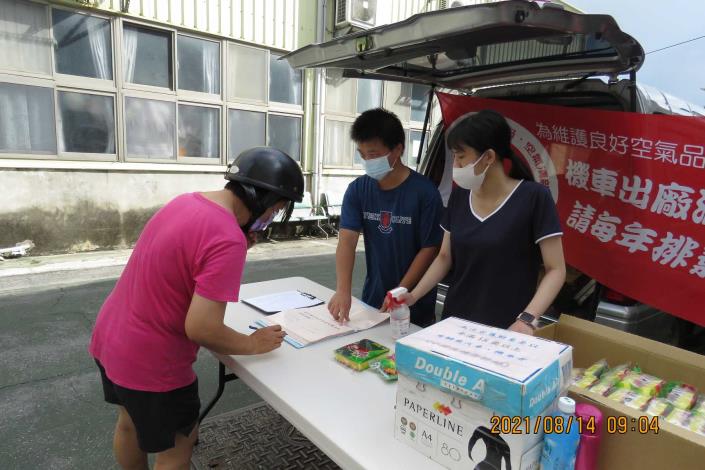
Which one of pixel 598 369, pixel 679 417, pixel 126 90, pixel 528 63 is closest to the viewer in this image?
pixel 679 417

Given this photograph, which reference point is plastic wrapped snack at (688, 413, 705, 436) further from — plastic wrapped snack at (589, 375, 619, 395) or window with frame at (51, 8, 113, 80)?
window with frame at (51, 8, 113, 80)

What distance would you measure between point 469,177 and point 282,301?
1128 mm

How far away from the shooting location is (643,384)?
1245mm

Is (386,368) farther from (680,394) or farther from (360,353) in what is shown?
(680,394)

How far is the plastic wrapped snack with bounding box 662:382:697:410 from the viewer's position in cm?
116

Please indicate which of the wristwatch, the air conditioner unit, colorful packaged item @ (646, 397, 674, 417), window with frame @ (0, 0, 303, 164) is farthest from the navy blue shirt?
the air conditioner unit

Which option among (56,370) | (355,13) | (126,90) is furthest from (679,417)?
(355,13)

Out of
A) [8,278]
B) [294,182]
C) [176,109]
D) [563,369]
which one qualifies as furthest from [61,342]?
[176,109]

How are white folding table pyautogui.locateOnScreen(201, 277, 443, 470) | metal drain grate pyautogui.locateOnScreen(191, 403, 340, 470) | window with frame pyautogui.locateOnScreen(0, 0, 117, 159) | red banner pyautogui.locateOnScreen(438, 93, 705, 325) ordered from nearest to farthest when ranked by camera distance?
white folding table pyautogui.locateOnScreen(201, 277, 443, 470), red banner pyautogui.locateOnScreen(438, 93, 705, 325), metal drain grate pyautogui.locateOnScreen(191, 403, 340, 470), window with frame pyautogui.locateOnScreen(0, 0, 117, 159)

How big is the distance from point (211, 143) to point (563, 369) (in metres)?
7.38

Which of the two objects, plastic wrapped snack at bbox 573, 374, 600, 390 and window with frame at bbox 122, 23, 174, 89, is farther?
window with frame at bbox 122, 23, 174, 89

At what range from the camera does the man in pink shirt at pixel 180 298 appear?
1.28 m

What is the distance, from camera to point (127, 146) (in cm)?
665

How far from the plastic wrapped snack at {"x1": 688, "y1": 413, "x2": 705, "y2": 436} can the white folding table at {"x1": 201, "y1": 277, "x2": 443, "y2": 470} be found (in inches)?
23.1
